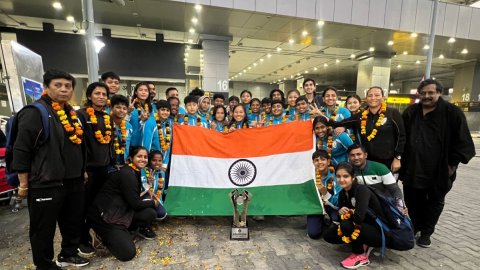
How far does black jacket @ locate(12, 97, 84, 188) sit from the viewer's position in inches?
84.2

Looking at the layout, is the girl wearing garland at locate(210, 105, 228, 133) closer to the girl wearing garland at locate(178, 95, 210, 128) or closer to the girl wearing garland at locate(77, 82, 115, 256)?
the girl wearing garland at locate(178, 95, 210, 128)

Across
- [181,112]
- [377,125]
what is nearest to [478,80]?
[377,125]

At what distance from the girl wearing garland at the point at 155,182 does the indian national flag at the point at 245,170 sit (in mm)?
122

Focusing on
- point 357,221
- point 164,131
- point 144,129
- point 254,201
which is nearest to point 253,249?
point 254,201

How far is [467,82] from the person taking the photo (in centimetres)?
1783

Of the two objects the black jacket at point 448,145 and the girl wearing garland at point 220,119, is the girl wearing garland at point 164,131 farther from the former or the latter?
the black jacket at point 448,145

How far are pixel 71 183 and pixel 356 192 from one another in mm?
2767

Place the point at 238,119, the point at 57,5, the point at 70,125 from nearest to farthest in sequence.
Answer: the point at 70,125
the point at 238,119
the point at 57,5

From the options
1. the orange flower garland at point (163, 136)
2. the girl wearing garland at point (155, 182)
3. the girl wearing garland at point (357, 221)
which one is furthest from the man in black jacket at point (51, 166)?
the girl wearing garland at point (357, 221)

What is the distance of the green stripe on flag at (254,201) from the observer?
3.47 meters

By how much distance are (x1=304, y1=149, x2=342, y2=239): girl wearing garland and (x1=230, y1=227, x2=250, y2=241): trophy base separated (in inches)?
31.3

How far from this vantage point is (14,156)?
2.14 m

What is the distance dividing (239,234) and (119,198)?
147cm

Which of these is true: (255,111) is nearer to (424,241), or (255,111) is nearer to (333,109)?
(333,109)
